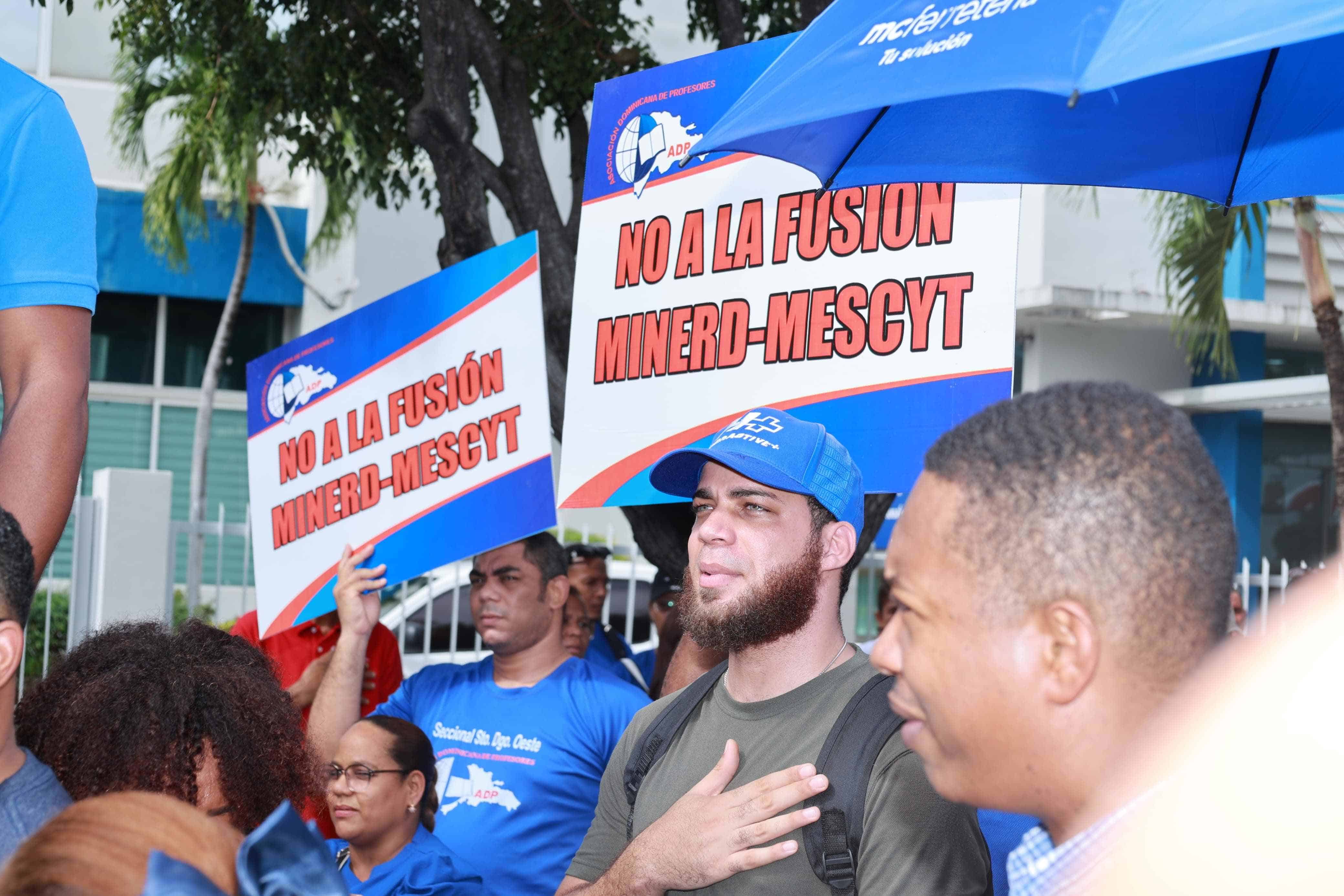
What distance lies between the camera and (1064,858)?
62.4 inches

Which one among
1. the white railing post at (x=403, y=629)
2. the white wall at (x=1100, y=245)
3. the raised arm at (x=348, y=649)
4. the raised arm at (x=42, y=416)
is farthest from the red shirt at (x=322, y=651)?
the white wall at (x=1100, y=245)

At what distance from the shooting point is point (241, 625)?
624 cm

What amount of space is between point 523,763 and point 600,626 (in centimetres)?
261

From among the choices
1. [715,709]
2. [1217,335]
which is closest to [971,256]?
[715,709]

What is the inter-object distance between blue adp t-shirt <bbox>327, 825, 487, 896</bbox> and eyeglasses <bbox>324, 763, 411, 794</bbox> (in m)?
0.23

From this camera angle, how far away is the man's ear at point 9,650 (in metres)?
1.91

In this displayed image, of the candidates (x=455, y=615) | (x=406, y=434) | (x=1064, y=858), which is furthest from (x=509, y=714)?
(x=455, y=615)

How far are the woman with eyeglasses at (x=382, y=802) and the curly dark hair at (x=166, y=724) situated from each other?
6.33ft

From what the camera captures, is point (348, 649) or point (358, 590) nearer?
point (358, 590)

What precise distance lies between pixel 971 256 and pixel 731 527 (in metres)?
1.07

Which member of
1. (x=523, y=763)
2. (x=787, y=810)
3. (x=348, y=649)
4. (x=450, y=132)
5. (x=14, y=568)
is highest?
(x=450, y=132)

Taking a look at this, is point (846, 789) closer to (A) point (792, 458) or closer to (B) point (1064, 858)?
(A) point (792, 458)

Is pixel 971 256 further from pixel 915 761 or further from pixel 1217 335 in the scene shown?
pixel 1217 335

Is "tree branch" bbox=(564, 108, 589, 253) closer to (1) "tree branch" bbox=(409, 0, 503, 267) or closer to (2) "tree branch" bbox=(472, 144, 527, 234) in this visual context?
(2) "tree branch" bbox=(472, 144, 527, 234)
